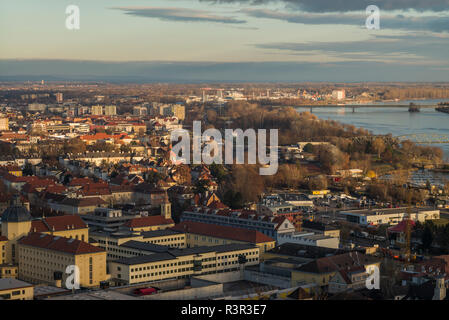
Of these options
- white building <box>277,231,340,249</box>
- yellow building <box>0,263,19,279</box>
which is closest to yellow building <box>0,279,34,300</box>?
yellow building <box>0,263,19,279</box>

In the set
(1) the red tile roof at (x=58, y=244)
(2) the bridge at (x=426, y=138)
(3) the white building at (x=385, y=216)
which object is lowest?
(3) the white building at (x=385, y=216)

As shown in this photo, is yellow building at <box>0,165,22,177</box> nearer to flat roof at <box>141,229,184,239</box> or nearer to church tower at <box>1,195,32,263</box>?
flat roof at <box>141,229,184,239</box>

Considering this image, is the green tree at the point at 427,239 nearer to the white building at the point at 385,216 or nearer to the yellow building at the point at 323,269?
the white building at the point at 385,216

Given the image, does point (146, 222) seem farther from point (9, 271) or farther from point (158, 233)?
point (9, 271)

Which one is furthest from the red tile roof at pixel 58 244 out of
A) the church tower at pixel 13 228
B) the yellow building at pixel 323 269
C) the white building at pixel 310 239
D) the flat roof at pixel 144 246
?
the white building at pixel 310 239

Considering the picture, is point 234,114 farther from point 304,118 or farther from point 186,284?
point 186,284

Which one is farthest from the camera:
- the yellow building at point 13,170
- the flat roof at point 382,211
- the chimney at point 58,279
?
the yellow building at point 13,170

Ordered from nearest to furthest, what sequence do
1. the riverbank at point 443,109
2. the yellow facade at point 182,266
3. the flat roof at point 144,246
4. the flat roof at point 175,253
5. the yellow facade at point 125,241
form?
the yellow facade at point 182,266 < the flat roof at point 175,253 < the flat roof at point 144,246 < the yellow facade at point 125,241 < the riverbank at point 443,109

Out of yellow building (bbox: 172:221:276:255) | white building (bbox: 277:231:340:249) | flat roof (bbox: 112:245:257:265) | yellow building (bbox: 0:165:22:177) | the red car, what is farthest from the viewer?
yellow building (bbox: 0:165:22:177)
